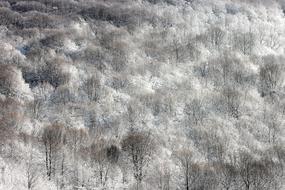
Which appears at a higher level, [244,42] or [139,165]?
[244,42]

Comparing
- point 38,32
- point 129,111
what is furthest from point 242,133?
point 38,32

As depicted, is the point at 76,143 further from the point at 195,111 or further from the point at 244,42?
the point at 244,42

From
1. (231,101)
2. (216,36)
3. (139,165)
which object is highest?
(216,36)

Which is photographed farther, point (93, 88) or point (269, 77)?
point (269, 77)

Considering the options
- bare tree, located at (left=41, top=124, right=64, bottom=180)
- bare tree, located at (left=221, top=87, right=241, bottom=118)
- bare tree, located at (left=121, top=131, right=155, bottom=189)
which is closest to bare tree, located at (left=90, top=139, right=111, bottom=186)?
bare tree, located at (left=121, top=131, right=155, bottom=189)

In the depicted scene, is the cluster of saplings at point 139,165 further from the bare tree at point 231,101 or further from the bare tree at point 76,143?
the bare tree at point 231,101

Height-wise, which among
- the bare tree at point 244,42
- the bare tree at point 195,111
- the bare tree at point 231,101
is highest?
the bare tree at point 244,42

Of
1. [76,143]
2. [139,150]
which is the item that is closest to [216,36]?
[139,150]

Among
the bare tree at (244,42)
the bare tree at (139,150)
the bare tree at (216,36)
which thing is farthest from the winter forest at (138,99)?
the bare tree at (216,36)
